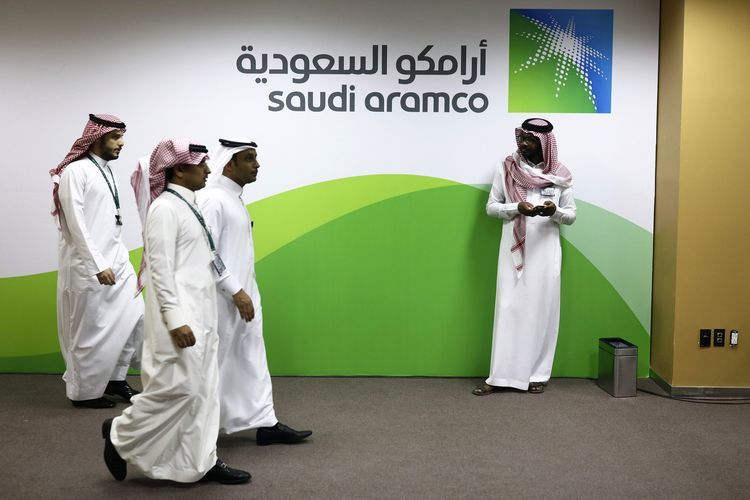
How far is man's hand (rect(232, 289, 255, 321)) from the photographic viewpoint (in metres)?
4.05

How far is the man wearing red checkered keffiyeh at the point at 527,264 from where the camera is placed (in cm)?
571

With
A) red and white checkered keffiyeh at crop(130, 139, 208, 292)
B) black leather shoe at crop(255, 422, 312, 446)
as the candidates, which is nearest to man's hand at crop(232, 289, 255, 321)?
red and white checkered keffiyeh at crop(130, 139, 208, 292)

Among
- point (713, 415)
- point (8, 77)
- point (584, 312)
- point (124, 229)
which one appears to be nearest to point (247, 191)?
point (124, 229)

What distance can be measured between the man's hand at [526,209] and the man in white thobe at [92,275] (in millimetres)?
2647

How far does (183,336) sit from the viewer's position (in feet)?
11.7

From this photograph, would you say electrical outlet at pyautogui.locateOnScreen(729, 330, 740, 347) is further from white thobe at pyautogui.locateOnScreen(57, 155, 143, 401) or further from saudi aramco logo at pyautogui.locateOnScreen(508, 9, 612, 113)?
white thobe at pyautogui.locateOnScreen(57, 155, 143, 401)

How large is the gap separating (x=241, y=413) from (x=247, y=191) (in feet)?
7.15

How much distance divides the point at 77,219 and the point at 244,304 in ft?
5.17

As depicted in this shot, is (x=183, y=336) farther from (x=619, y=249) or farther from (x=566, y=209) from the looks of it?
(x=619, y=249)

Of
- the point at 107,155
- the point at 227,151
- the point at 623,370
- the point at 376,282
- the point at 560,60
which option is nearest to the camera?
the point at 227,151

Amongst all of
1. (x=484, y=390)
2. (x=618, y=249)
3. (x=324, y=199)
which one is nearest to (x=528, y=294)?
(x=484, y=390)

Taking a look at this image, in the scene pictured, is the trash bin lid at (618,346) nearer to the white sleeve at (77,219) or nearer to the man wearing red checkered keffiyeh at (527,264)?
the man wearing red checkered keffiyeh at (527,264)

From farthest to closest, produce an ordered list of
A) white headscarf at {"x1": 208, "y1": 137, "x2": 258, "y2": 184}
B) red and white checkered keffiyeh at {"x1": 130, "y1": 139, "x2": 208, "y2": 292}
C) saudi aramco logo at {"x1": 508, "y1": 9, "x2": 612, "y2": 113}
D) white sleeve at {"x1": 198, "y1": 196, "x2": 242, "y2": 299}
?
1. saudi aramco logo at {"x1": 508, "y1": 9, "x2": 612, "y2": 113}
2. white headscarf at {"x1": 208, "y1": 137, "x2": 258, "y2": 184}
3. white sleeve at {"x1": 198, "y1": 196, "x2": 242, "y2": 299}
4. red and white checkered keffiyeh at {"x1": 130, "y1": 139, "x2": 208, "y2": 292}

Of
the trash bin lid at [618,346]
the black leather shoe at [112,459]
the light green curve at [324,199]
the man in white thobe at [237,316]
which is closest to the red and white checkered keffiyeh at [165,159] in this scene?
the man in white thobe at [237,316]
